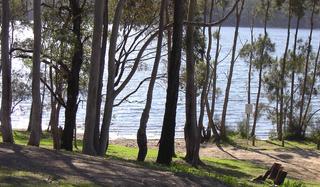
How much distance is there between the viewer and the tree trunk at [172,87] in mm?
17375

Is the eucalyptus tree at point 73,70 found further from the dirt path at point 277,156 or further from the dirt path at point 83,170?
the dirt path at point 277,156

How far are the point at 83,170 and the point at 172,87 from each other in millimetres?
7595

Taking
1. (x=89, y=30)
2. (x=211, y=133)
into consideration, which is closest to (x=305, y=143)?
(x=211, y=133)

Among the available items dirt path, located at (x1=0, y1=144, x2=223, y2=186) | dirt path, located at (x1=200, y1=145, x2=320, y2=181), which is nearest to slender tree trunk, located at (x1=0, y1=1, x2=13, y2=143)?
dirt path, located at (x1=0, y1=144, x2=223, y2=186)

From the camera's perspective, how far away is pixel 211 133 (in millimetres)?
42406

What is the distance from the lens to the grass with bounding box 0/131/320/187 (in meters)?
8.78

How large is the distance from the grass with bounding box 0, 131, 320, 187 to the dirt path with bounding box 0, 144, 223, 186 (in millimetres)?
245

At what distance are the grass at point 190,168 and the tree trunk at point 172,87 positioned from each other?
20.5 inches

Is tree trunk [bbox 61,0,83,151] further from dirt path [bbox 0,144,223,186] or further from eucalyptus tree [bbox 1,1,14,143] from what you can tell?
dirt path [bbox 0,144,223,186]

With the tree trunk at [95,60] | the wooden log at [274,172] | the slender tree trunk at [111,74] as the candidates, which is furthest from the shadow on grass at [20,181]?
the wooden log at [274,172]

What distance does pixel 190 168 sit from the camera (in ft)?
64.6

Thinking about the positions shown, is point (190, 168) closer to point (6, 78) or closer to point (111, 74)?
point (111, 74)

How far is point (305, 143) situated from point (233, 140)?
641 centimetres

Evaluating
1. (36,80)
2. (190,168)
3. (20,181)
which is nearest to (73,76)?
(190,168)
